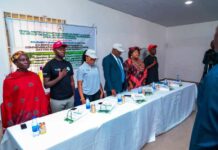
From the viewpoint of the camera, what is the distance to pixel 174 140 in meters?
2.17

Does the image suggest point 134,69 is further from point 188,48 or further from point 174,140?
point 188,48

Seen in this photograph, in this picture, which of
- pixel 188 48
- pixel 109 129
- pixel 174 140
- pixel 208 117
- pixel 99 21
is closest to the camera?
pixel 208 117

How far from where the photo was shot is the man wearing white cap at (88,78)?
1.96 meters

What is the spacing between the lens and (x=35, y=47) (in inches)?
107

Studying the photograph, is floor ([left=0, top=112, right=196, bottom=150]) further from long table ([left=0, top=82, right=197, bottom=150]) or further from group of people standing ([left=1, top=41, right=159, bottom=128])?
group of people standing ([left=1, top=41, right=159, bottom=128])

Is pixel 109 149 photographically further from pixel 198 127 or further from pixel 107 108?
pixel 198 127

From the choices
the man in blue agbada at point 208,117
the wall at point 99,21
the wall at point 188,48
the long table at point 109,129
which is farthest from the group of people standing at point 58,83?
the wall at point 188,48

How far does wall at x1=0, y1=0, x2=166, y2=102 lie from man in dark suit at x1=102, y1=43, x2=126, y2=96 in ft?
4.84

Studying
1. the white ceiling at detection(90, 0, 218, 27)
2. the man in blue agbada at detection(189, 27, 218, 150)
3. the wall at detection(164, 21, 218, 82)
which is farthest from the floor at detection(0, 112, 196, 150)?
the wall at detection(164, 21, 218, 82)

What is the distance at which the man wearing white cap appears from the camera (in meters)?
1.96

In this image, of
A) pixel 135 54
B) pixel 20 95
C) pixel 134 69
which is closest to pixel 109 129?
pixel 20 95

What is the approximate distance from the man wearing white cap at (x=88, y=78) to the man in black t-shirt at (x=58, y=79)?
159 mm

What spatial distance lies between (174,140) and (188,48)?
4.34m

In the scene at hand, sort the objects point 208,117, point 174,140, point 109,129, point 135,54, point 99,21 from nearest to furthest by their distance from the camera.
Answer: point 208,117 < point 109,129 < point 174,140 < point 135,54 < point 99,21
